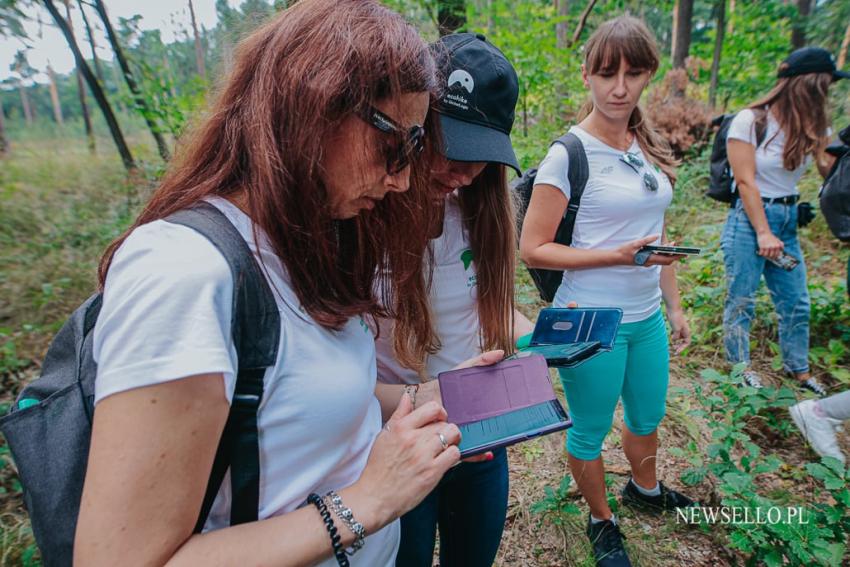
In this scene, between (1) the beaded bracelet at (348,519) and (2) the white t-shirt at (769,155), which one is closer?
(1) the beaded bracelet at (348,519)

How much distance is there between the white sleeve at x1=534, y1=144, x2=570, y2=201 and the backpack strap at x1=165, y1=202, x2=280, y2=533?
138 cm

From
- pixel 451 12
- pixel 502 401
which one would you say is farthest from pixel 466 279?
pixel 451 12

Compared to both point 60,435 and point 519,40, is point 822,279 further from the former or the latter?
point 60,435

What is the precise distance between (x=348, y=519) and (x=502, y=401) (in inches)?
22.2

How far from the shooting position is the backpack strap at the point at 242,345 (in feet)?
2.26

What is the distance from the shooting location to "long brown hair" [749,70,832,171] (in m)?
2.74

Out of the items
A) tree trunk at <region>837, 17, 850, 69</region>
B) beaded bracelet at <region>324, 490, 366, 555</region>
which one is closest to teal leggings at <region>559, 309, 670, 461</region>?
beaded bracelet at <region>324, 490, 366, 555</region>

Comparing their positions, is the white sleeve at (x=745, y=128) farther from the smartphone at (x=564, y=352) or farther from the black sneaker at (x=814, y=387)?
the smartphone at (x=564, y=352)

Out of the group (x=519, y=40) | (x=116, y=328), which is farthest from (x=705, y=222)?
(x=116, y=328)

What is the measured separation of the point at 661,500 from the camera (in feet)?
7.41

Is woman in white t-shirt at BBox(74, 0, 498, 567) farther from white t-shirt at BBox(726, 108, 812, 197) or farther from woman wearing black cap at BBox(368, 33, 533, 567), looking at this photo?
white t-shirt at BBox(726, 108, 812, 197)

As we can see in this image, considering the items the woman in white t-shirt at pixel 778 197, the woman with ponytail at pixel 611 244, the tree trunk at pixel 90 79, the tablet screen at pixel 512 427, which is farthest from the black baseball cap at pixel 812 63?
the tree trunk at pixel 90 79

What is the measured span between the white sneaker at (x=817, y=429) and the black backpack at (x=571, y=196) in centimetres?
150

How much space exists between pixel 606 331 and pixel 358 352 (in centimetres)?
92
